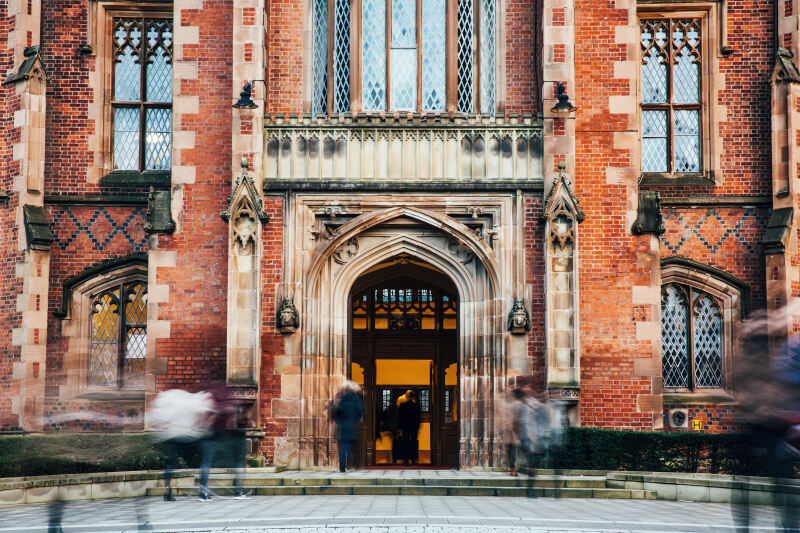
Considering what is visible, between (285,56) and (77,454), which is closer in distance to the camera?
(77,454)

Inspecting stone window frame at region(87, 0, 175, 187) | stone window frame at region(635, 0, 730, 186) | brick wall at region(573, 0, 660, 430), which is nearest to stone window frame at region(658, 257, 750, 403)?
stone window frame at region(635, 0, 730, 186)

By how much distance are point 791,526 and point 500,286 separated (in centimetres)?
899

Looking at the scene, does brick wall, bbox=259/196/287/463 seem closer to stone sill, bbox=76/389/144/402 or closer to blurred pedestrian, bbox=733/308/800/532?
stone sill, bbox=76/389/144/402

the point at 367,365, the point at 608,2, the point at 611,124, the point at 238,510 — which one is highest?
the point at 608,2

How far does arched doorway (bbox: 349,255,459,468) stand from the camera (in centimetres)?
2116

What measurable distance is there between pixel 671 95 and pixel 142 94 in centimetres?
992

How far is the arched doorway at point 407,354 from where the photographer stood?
21.2 meters

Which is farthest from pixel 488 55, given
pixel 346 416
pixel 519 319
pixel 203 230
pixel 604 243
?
pixel 346 416

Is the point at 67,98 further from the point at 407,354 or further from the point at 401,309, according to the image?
the point at 407,354

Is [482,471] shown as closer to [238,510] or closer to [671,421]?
[671,421]

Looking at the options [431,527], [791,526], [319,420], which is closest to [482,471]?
[319,420]

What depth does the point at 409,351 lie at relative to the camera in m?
21.3

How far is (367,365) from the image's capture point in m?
21.1

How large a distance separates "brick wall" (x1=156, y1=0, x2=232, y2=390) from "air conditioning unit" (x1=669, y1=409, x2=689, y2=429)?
7.86 metres
